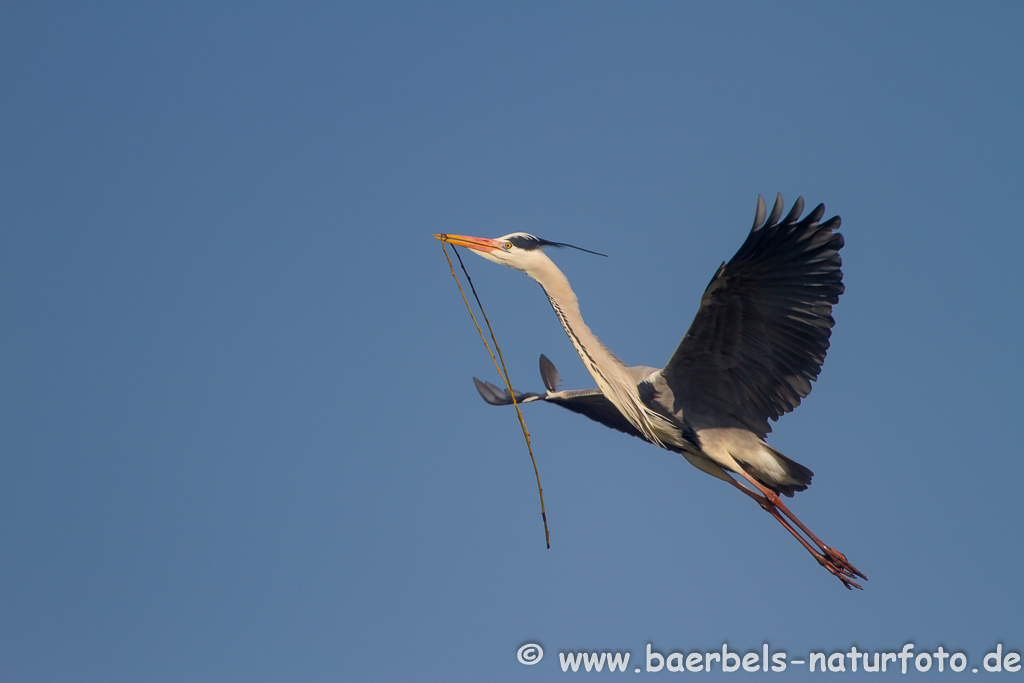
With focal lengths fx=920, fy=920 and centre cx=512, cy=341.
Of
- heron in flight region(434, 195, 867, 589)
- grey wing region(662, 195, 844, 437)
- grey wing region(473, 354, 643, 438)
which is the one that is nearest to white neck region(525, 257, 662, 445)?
heron in flight region(434, 195, 867, 589)

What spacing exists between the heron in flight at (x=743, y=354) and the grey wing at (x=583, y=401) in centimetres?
112

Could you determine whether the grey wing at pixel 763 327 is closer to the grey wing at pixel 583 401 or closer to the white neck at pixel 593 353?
the white neck at pixel 593 353

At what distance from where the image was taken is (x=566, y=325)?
8648 millimetres

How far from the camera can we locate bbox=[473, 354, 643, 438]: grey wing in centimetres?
1011

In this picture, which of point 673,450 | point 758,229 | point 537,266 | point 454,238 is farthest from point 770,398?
point 454,238

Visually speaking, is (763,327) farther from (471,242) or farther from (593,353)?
(471,242)

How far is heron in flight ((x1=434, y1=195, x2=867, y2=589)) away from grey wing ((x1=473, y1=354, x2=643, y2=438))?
1.12 metres

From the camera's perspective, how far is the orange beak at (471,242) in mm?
8883

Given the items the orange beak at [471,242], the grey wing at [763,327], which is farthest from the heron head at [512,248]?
the grey wing at [763,327]

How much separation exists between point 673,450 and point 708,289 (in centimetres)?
206

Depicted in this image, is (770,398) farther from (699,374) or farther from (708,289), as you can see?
(708,289)

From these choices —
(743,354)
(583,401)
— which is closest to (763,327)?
(743,354)

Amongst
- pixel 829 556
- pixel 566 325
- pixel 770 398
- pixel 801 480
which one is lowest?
pixel 829 556

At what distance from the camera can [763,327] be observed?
26.1 ft
